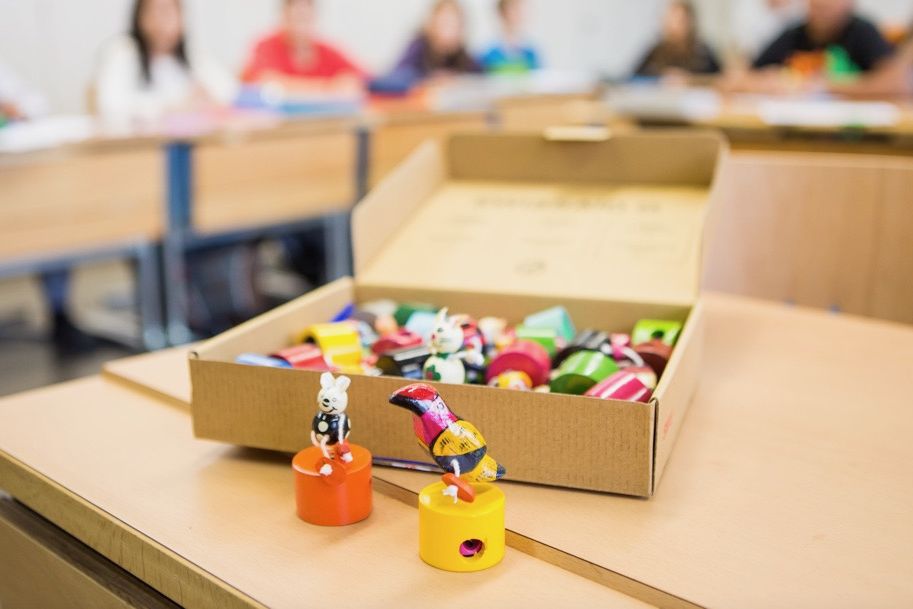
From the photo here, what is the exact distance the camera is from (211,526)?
699mm

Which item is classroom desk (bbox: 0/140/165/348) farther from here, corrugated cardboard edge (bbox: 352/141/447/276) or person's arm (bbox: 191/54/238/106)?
corrugated cardboard edge (bbox: 352/141/447/276)

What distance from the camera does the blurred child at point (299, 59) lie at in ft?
18.0

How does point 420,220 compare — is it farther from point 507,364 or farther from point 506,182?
point 507,364

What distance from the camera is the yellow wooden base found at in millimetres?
621

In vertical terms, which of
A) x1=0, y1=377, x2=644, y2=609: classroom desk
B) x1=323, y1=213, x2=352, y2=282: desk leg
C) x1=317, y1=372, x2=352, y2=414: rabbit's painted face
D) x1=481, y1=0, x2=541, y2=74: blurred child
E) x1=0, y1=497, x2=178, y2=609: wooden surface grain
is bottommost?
x1=323, y1=213, x2=352, y2=282: desk leg

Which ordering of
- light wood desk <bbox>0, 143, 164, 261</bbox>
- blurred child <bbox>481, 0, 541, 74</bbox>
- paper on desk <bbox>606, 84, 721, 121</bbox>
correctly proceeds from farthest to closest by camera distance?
blurred child <bbox>481, 0, 541, 74</bbox>, paper on desk <bbox>606, 84, 721, 121</bbox>, light wood desk <bbox>0, 143, 164, 261</bbox>

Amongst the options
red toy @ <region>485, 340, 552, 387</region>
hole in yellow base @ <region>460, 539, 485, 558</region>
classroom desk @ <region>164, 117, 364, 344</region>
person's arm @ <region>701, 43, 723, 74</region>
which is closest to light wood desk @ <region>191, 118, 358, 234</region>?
classroom desk @ <region>164, 117, 364, 344</region>

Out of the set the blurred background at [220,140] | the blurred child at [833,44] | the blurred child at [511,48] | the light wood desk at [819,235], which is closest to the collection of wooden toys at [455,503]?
the light wood desk at [819,235]

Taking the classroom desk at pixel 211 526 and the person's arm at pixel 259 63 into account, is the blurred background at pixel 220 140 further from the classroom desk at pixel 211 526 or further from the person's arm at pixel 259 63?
the classroom desk at pixel 211 526

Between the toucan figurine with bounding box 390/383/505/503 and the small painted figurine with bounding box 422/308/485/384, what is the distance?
173 mm

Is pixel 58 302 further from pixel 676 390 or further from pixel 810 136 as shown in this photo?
pixel 676 390

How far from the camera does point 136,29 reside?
453 centimetres

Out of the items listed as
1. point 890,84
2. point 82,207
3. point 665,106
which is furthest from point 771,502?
point 890,84

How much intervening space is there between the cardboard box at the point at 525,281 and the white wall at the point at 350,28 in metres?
4.64
